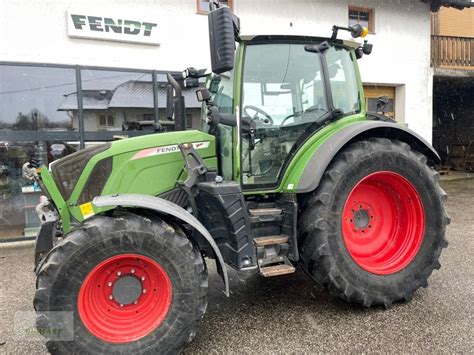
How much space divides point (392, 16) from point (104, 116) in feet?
24.5

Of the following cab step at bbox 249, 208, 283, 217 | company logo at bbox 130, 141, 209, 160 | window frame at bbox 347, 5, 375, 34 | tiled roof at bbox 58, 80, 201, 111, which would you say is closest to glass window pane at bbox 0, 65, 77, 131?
tiled roof at bbox 58, 80, 201, 111

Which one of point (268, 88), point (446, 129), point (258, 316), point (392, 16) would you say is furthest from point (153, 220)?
point (446, 129)

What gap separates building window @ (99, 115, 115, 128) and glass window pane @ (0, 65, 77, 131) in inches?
19.5

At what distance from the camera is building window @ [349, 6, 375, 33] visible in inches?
379

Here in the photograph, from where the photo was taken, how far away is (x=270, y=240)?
10.1ft

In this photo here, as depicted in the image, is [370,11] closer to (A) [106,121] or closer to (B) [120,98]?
(B) [120,98]

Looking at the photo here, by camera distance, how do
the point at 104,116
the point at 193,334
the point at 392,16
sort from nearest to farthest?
the point at 193,334, the point at 104,116, the point at 392,16

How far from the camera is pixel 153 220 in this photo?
8.64 feet

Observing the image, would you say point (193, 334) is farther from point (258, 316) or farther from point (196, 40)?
point (196, 40)

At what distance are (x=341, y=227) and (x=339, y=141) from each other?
0.68 meters

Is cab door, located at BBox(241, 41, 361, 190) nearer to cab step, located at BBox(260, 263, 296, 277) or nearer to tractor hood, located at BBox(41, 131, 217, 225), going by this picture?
tractor hood, located at BBox(41, 131, 217, 225)

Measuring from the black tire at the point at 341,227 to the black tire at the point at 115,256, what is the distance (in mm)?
934

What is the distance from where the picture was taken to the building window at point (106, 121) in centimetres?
683

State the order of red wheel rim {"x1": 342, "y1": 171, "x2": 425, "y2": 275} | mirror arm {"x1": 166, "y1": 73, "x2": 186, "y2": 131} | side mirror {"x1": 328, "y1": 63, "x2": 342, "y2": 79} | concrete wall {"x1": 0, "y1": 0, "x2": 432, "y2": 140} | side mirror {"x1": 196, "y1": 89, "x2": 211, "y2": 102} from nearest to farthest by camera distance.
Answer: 1. side mirror {"x1": 196, "y1": 89, "x2": 211, "y2": 102}
2. red wheel rim {"x1": 342, "y1": 171, "x2": 425, "y2": 275}
3. side mirror {"x1": 328, "y1": 63, "x2": 342, "y2": 79}
4. mirror arm {"x1": 166, "y1": 73, "x2": 186, "y2": 131}
5. concrete wall {"x1": 0, "y1": 0, "x2": 432, "y2": 140}
